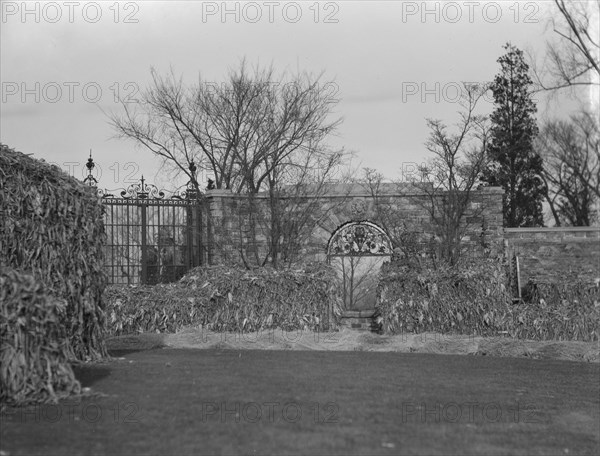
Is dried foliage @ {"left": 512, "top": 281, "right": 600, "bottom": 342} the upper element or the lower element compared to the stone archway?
lower

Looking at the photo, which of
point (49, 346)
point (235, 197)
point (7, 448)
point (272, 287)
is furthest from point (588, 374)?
point (235, 197)

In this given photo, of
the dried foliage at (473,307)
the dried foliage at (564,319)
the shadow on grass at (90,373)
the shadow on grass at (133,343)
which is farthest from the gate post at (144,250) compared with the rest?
the shadow on grass at (90,373)

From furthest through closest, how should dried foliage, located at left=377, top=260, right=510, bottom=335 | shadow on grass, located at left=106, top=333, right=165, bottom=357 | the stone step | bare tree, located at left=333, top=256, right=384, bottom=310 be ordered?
bare tree, located at left=333, top=256, right=384, bottom=310, the stone step, dried foliage, located at left=377, top=260, right=510, bottom=335, shadow on grass, located at left=106, top=333, right=165, bottom=357

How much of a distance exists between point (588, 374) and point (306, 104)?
1580 cm

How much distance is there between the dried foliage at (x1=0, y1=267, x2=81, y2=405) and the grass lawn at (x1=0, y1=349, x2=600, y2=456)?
8.6 inches

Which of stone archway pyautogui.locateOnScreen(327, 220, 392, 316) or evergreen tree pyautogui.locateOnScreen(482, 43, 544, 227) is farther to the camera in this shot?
evergreen tree pyautogui.locateOnScreen(482, 43, 544, 227)

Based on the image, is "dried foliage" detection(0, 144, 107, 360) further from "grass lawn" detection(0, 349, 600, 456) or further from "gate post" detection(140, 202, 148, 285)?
"gate post" detection(140, 202, 148, 285)

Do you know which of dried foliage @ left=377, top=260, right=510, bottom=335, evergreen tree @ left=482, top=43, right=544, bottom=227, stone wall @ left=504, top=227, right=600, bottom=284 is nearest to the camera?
dried foliage @ left=377, top=260, right=510, bottom=335

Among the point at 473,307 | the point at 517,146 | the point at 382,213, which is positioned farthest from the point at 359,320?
the point at 517,146

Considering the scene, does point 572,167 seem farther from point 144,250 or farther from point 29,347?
point 29,347

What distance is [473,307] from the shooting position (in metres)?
14.0

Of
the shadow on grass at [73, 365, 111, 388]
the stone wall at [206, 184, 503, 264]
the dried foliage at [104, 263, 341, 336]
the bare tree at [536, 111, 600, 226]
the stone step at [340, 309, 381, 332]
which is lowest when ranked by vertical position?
the shadow on grass at [73, 365, 111, 388]

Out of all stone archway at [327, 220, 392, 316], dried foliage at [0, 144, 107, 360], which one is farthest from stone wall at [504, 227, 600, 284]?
dried foliage at [0, 144, 107, 360]

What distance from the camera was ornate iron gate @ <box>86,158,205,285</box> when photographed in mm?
16578
